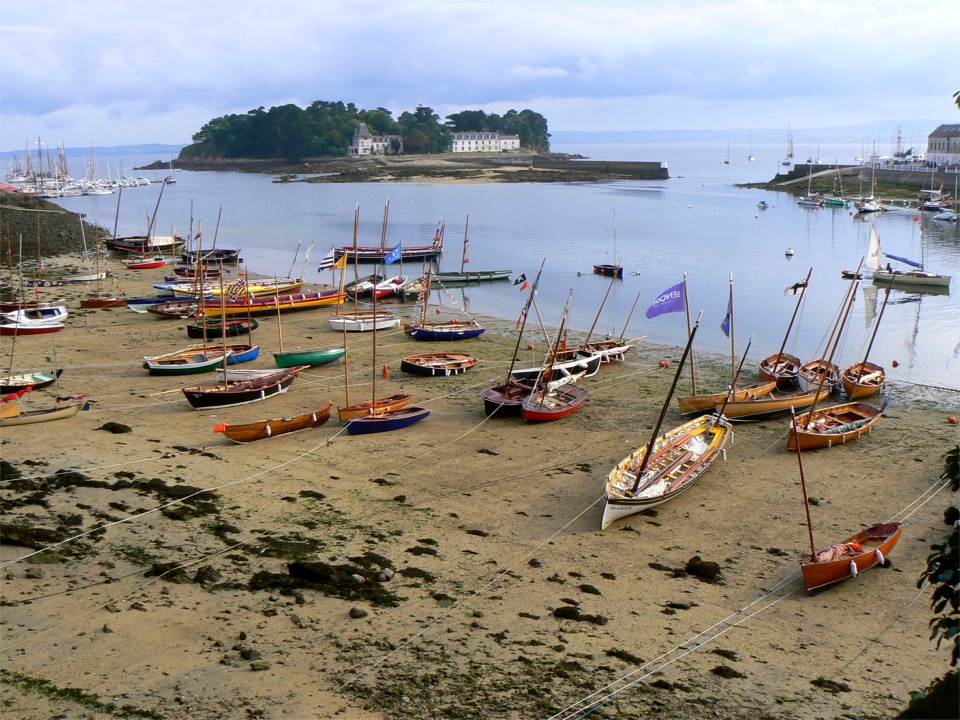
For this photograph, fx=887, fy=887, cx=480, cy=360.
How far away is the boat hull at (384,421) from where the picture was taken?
82.3 ft

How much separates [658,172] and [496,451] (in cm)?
13946

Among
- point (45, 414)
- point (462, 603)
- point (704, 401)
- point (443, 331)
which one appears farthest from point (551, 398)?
point (45, 414)

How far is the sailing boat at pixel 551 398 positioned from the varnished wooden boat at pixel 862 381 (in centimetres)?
866

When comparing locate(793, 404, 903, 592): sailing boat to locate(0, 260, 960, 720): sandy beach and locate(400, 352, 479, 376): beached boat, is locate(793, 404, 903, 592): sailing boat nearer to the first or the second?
locate(0, 260, 960, 720): sandy beach

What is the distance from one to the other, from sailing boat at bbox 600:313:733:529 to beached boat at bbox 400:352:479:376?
10104 millimetres

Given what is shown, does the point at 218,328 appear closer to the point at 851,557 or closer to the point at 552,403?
the point at 552,403

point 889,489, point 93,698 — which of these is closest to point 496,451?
point 889,489

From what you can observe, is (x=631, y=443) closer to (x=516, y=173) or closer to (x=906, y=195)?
(x=906, y=195)

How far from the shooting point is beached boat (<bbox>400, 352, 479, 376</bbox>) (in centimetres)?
3175

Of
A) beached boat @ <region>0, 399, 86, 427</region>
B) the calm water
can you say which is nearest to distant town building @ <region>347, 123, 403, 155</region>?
A: the calm water

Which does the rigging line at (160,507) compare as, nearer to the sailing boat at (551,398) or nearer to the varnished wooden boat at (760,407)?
the sailing boat at (551,398)

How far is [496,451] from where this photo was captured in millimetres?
24031

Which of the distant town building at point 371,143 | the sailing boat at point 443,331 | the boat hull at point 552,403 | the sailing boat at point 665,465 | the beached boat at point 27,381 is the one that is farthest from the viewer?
the distant town building at point 371,143

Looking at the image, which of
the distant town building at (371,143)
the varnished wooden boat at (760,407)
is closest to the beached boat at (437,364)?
the varnished wooden boat at (760,407)
